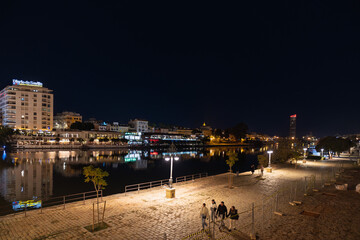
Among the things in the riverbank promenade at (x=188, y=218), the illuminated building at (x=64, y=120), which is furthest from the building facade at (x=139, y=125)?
the riverbank promenade at (x=188, y=218)

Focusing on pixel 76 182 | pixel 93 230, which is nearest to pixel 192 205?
pixel 93 230

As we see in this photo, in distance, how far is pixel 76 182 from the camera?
31672mm

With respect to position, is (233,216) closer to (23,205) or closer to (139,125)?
(23,205)

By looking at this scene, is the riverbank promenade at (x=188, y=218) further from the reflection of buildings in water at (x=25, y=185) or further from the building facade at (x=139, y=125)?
the building facade at (x=139, y=125)

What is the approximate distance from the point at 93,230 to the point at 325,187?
21346 mm

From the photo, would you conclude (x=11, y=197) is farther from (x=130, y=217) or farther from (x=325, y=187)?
(x=325, y=187)

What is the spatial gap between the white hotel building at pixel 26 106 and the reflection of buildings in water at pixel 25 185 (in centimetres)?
8652

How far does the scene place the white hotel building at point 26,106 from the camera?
109m

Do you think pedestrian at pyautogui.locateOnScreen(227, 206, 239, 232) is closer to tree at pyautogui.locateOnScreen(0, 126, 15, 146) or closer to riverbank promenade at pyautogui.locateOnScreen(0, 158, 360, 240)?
riverbank promenade at pyautogui.locateOnScreen(0, 158, 360, 240)

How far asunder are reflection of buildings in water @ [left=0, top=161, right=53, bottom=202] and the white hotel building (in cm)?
8652

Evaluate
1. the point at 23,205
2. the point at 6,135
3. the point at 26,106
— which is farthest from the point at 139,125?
the point at 23,205

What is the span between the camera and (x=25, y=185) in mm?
29125

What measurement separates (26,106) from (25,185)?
10279cm

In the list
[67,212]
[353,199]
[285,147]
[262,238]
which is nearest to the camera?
[262,238]
